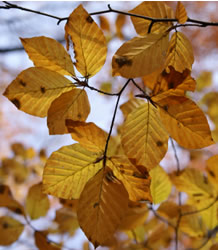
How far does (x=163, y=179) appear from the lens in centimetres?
→ 80

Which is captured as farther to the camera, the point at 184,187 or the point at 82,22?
the point at 184,187

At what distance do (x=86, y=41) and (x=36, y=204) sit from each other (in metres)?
0.67

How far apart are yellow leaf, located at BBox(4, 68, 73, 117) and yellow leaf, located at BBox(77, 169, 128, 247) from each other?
159 mm

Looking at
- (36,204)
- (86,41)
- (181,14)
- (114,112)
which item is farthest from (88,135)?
(36,204)

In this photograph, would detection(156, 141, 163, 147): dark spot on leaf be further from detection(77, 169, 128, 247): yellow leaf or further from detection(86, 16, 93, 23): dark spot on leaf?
detection(86, 16, 93, 23): dark spot on leaf

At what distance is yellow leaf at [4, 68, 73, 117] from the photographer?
470 millimetres

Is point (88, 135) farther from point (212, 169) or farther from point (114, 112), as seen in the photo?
point (212, 169)

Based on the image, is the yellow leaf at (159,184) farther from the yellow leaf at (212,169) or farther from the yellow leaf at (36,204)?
→ the yellow leaf at (36,204)

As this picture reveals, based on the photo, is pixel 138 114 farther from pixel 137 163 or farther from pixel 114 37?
pixel 114 37

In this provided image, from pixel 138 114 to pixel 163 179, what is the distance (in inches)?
14.6

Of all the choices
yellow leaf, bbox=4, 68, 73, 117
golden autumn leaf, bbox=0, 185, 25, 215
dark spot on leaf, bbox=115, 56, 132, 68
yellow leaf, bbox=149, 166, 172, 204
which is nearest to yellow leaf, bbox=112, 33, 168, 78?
dark spot on leaf, bbox=115, 56, 132, 68


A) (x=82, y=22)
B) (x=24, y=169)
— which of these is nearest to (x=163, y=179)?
(x=82, y=22)

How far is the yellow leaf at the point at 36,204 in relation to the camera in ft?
3.00

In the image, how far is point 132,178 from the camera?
48 centimetres
